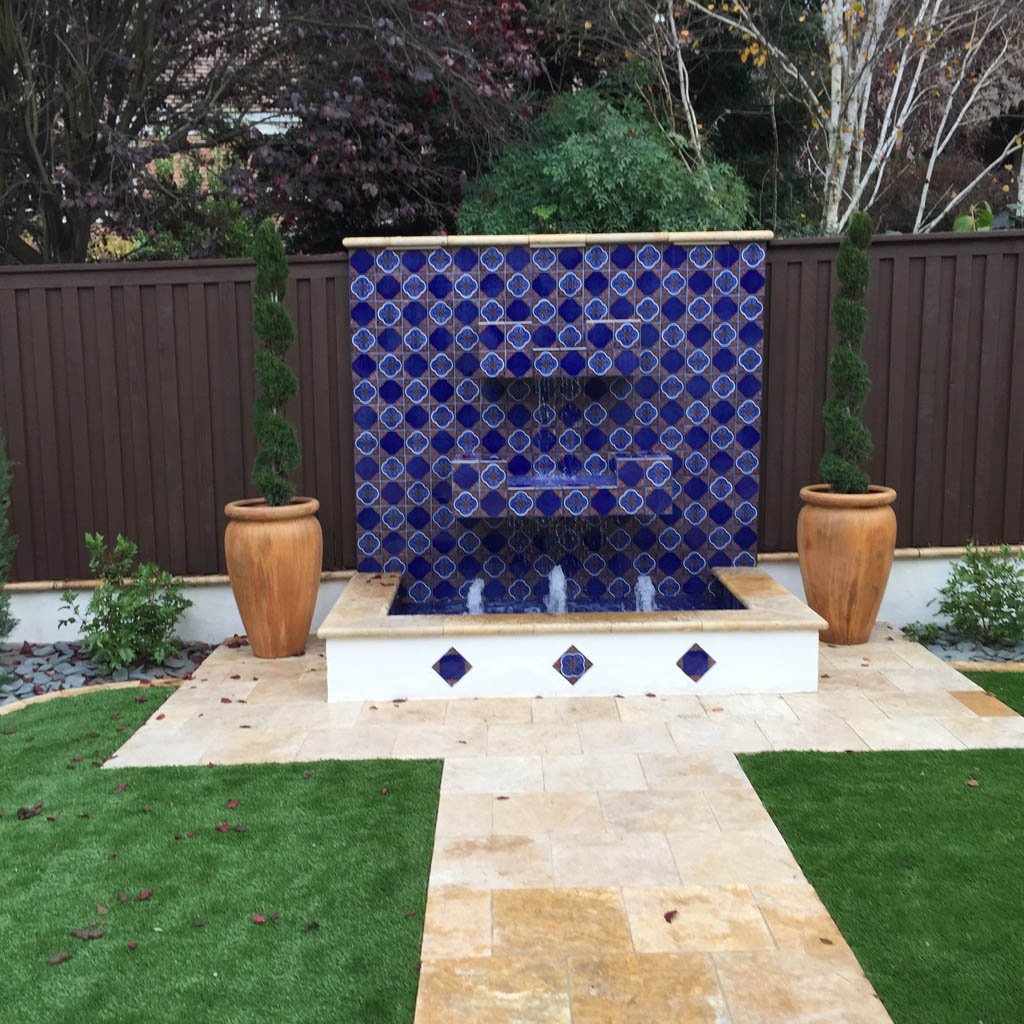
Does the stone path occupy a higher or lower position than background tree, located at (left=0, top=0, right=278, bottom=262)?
lower

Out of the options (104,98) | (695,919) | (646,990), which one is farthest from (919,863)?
(104,98)

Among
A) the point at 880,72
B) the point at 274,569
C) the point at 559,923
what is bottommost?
the point at 559,923

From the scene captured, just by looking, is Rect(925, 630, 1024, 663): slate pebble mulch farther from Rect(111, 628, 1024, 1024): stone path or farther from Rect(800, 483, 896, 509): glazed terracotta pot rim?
Rect(800, 483, 896, 509): glazed terracotta pot rim

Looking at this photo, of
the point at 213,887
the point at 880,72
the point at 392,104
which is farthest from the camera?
the point at 880,72

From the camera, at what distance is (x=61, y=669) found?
5086 mm

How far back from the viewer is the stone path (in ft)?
7.40

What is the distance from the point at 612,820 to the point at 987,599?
303 centimetres

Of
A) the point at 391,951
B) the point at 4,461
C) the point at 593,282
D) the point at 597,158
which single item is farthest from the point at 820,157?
the point at 391,951

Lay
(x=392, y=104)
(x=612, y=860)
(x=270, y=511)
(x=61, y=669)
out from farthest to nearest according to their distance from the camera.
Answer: (x=392, y=104), (x=61, y=669), (x=270, y=511), (x=612, y=860)

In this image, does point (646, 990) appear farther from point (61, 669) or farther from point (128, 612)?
point (61, 669)

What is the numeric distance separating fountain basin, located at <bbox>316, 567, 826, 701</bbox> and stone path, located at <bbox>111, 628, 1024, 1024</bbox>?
97 mm

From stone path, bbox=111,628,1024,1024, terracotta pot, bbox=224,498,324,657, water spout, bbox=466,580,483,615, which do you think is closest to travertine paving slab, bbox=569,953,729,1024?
stone path, bbox=111,628,1024,1024

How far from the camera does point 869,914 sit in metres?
2.53

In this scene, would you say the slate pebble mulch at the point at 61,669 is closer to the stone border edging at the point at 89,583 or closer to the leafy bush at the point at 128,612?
the leafy bush at the point at 128,612
